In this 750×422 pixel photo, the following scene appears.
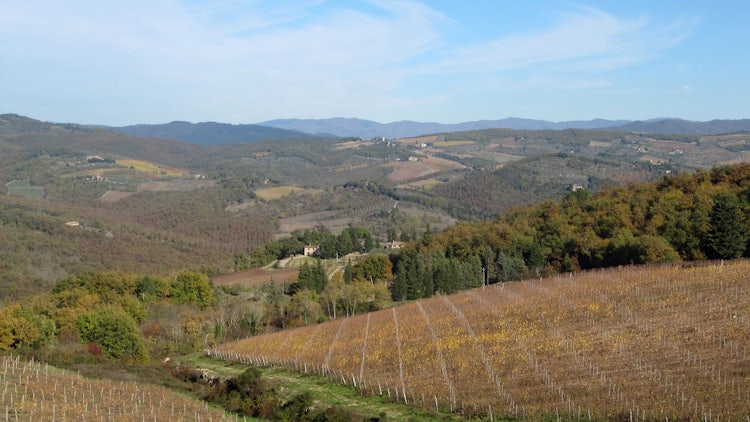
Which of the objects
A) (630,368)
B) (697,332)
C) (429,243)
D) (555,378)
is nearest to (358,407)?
(555,378)

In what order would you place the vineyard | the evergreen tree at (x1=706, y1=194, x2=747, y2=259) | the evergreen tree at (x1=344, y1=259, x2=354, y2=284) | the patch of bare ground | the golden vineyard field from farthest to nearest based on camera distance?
the patch of bare ground < the evergreen tree at (x1=344, y1=259, x2=354, y2=284) < the evergreen tree at (x1=706, y1=194, x2=747, y2=259) < the vineyard < the golden vineyard field

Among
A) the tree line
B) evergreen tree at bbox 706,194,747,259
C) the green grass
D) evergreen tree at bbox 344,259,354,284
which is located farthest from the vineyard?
evergreen tree at bbox 344,259,354,284

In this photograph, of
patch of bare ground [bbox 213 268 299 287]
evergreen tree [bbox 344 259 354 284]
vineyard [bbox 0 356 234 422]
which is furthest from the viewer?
patch of bare ground [bbox 213 268 299 287]

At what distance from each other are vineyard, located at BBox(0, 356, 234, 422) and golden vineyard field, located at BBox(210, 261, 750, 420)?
28.2 feet

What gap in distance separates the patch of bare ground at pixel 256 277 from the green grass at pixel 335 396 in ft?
160

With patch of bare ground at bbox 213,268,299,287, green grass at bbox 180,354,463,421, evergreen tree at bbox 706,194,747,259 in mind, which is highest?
evergreen tree at bbox 706,194,747,259

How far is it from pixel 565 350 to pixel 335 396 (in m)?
11.8

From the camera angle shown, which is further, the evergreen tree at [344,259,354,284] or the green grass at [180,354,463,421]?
the evergreen tree at [344,259,354,284]

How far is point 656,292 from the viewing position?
44656 millimetres

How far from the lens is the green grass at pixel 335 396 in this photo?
28391mm

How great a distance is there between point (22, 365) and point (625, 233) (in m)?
55.6

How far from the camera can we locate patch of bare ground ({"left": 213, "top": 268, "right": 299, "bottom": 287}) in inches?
3738

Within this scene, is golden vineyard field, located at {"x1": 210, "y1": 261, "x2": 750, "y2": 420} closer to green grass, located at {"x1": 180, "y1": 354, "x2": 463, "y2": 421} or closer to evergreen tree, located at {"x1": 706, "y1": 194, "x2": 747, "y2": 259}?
green grass, located at {"x1": 180, "y1": 354, "x2": 463, "y2": 421}

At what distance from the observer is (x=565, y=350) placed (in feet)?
115
